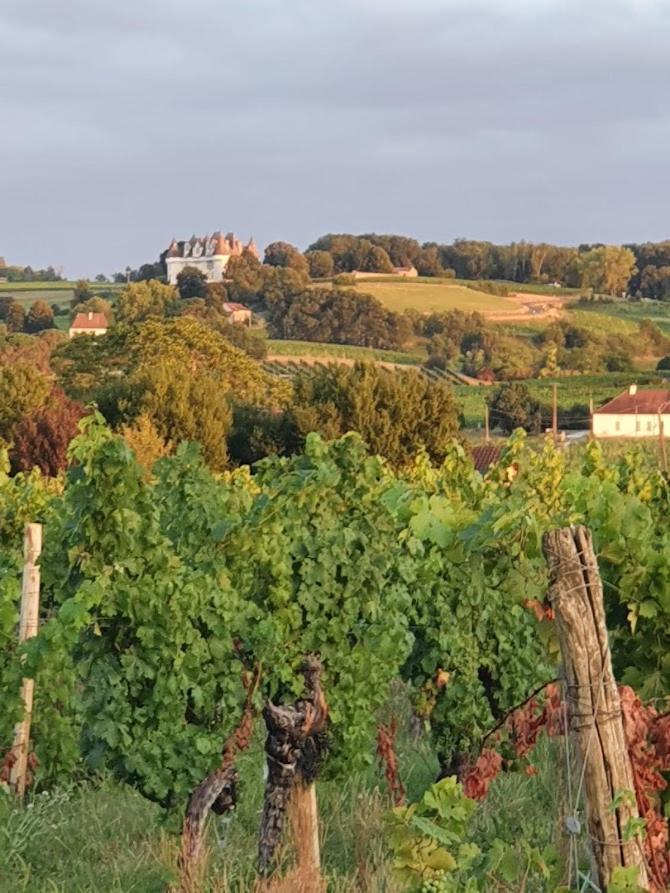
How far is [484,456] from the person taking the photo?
48.4 m

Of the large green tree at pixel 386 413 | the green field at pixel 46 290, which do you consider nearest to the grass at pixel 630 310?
the green field at pixel 46 290

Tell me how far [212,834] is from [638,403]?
60413 millimetres

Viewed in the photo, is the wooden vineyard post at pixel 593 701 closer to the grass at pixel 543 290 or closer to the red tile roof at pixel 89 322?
the red tile roof at pixel 89 322

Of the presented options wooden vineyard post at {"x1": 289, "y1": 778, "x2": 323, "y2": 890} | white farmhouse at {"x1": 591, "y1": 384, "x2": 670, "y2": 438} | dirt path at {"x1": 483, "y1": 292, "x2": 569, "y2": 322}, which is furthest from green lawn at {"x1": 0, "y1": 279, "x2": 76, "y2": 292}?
wooden vineyard post at {"x1": 289, "y1": 778, "x2": 323, "y2": 890}

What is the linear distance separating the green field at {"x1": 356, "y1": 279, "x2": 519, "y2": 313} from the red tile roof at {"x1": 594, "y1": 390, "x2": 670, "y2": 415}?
132 feet

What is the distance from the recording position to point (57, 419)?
1709 inches

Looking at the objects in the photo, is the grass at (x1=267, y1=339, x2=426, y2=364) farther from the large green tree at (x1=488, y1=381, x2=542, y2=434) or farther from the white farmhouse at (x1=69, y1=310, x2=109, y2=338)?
the large green tree at (x1=488, y1=381, x2=542, y2=434)

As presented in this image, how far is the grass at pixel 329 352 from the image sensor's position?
3605 inches

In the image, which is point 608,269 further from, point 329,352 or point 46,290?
point 46,290

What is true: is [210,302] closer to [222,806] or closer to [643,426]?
[643,426]

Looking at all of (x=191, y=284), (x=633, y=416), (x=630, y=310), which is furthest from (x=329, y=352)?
(x=630, y=310)

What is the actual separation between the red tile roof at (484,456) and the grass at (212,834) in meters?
37.7

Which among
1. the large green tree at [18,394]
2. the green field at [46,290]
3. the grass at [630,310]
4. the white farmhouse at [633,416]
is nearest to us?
the large green tree at [18,394]

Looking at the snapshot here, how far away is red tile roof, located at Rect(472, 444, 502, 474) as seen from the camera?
46656 millimetres
